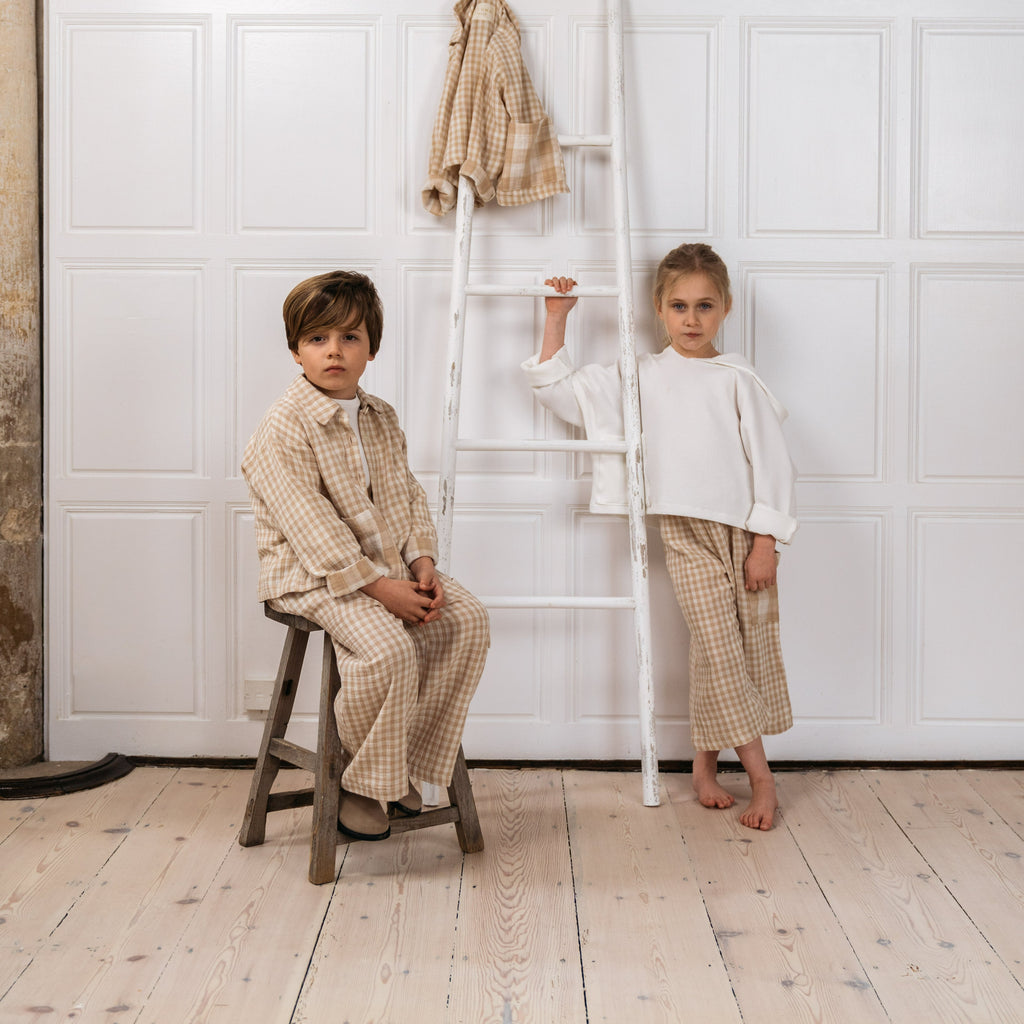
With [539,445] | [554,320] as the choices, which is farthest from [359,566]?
[554,320]

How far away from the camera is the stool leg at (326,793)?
180 centimetres

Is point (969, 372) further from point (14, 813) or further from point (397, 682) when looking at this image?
point (14, 813)

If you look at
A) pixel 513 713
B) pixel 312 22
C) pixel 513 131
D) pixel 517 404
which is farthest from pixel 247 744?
pixel 312 22

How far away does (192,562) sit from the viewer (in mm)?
2453

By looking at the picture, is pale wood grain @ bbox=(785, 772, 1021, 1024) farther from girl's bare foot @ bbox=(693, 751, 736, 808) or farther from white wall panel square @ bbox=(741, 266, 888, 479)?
white wall panel square @ bbox=(741, 266, 888, 479)

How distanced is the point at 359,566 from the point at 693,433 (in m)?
0.87

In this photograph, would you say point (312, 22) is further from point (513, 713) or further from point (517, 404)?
point (513, 713)

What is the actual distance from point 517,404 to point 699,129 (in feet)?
2.57

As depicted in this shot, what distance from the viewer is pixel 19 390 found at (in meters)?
2.37

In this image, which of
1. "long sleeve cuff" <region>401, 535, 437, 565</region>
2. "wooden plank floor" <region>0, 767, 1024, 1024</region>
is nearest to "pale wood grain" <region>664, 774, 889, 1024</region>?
"wooden plank floor" <region>0, 767, 1024, 1024</region>

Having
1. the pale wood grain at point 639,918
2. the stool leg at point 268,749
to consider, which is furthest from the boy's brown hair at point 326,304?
the pale wood grain at point 639,918

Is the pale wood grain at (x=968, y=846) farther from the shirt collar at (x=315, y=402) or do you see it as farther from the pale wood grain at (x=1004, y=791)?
the shirt collar at (x=315, y=402)

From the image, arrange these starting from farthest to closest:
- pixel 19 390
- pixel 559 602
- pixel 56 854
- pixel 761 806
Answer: pixel 19 390 < pixel 559 602 < pixel 761 806 < pixel 56 854

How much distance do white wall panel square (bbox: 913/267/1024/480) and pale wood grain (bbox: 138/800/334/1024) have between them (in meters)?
1.72
